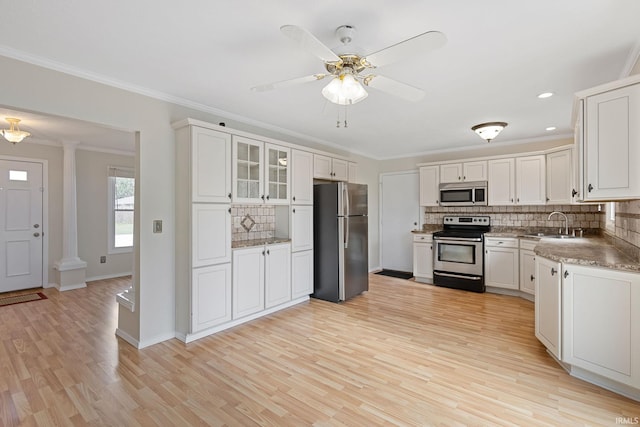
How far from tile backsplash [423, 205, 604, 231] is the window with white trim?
6088mm

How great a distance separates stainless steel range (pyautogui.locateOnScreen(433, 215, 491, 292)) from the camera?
4730mm

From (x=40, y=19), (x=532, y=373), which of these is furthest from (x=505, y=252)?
(x=40, y=19)

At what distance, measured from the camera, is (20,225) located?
4797 millimetres

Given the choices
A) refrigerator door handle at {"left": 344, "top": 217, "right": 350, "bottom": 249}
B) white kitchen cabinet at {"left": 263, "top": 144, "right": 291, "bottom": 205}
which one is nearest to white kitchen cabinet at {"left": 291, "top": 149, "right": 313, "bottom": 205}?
white kitchen cabinet at {"left": 263, "top": 144, "right": 291, "bottom": 205}

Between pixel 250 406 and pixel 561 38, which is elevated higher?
pixel 561 38

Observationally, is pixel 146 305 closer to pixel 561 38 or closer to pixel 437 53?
pixel 437 53

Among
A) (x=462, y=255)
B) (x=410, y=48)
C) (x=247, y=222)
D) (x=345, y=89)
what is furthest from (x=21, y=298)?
(x=462, y=255)

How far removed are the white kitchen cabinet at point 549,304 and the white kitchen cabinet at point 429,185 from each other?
9.36ft

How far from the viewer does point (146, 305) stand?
288 cm

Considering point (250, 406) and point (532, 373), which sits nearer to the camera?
point (250, 406)

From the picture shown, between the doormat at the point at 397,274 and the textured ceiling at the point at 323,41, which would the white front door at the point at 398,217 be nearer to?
the doormat at the point at 397,274

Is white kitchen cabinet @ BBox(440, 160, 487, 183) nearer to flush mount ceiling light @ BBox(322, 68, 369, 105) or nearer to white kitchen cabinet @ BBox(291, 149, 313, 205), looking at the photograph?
white kitchen cabinet @ BBox(291, 149, 313, 205)

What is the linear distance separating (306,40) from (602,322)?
8.89 feet

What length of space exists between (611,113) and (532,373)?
6.63 feet
